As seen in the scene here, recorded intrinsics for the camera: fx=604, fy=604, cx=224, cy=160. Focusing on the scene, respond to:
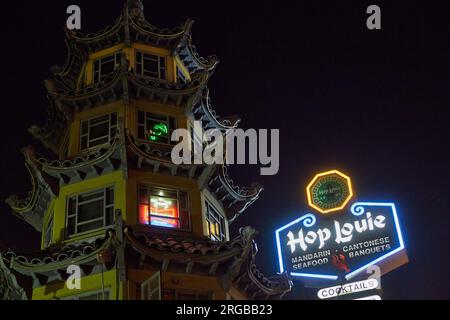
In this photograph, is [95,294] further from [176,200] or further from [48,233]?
[48,233]

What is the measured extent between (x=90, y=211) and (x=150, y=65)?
10.1 m

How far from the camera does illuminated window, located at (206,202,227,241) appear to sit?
27.8 metres

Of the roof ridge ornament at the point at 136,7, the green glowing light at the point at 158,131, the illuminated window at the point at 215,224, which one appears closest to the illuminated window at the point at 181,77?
the green glowing light at the point at 158,131

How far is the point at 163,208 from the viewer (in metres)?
26.4

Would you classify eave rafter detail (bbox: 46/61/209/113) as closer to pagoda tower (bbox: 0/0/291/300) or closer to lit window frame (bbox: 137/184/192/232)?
pagoda tower (bbox: 0/0/291/300)

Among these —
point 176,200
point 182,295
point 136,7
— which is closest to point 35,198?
point 176,200

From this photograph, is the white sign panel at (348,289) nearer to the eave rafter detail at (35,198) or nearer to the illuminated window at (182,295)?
the illuminated window at (182,295)

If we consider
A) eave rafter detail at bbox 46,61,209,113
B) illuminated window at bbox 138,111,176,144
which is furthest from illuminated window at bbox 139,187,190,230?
eave rafter detail at bbox 46,61,209,113

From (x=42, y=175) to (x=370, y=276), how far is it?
52.5 feet

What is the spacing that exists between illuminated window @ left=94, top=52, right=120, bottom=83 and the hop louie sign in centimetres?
1268

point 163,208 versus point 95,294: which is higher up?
point 163,208

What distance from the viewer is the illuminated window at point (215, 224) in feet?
91.1
